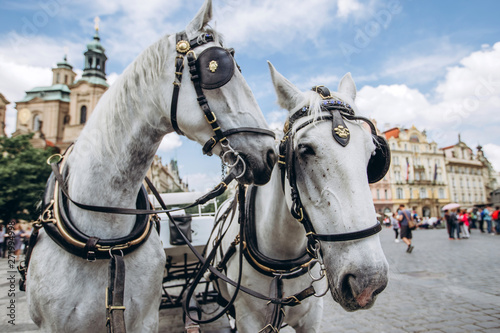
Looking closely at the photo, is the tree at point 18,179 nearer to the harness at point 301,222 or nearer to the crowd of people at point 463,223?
the harness at point 301,222

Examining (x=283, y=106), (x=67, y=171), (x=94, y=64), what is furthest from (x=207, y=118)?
(x=94, y=64)

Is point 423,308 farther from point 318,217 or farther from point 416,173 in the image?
point 416,173

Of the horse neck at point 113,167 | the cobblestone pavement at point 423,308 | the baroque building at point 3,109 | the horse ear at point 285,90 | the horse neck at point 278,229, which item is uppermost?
the baroque building at point 3,109

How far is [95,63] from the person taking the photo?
48.1 meters

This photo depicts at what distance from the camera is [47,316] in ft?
5.41

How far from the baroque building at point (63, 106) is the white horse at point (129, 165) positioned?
42.4 meters

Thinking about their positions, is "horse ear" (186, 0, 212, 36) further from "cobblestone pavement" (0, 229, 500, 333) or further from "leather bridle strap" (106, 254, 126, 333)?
"cobblestone pavement" (0, 229, 500, 333)

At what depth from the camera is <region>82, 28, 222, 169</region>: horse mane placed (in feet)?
5.74

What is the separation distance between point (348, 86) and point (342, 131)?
89 cm

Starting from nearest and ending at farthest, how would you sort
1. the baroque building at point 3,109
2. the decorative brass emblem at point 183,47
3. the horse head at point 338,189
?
the horse head at point 338,189 < the decorative brass emblem at point 183,47 < the baroque building at point 3,109

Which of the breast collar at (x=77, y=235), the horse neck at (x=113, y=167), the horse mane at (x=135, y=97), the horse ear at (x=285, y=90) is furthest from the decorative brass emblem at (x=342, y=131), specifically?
the breast collar at (x=77, y=235)

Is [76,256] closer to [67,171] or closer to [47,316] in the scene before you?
[47,316]

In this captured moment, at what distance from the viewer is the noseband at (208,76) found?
63.0 inches

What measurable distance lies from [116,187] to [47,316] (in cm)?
73
